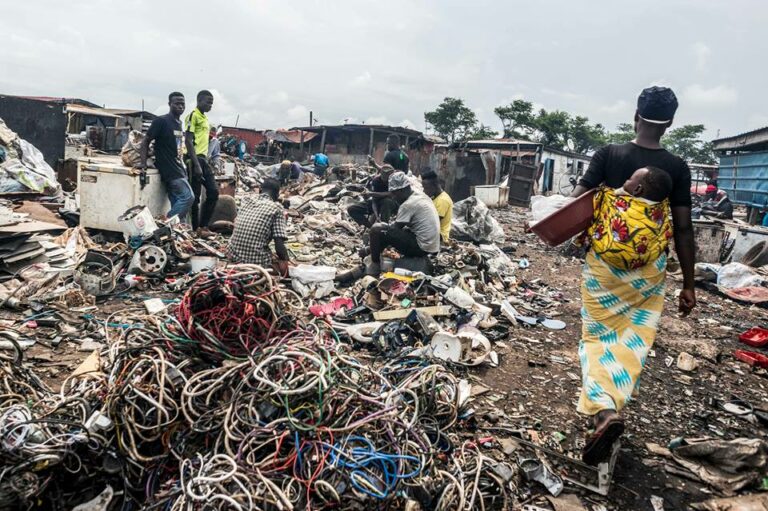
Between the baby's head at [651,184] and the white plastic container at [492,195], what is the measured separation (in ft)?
40.8

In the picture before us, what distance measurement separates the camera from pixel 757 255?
300 inches

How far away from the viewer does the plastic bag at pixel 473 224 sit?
8.63 meters

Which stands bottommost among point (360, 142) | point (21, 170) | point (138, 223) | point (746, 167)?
point (138, 223)

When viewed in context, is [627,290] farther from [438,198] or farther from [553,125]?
[553,125]

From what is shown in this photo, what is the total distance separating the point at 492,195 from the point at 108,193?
1127cm

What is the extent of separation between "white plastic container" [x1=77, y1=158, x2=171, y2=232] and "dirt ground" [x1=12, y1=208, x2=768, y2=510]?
1.62 meters

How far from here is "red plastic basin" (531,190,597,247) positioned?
8.11ft

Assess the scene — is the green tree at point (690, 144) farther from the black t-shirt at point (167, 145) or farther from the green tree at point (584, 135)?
the black t-shirt at point (167, 145)

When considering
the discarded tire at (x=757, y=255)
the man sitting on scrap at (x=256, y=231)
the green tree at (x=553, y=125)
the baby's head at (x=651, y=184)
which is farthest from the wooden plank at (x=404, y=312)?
the green tree at (x=553, y=125)

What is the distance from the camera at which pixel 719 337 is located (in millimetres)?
4855

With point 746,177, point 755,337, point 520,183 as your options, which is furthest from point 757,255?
point 520,183

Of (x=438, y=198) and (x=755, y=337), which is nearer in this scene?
(x=755, y=337)

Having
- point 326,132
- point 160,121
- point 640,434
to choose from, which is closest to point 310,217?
point 160,121

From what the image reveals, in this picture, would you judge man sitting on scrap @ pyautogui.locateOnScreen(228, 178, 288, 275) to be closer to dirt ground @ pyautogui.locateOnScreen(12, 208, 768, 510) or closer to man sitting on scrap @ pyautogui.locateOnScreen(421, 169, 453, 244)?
dirt ground @ pyautogui.locateOnScreen(12, 208, 768, 510)
